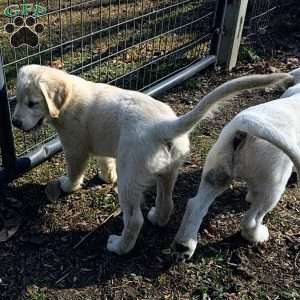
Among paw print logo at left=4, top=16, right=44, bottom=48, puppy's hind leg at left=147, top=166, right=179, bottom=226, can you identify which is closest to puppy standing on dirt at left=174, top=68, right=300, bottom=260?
puppy's hind leg at left=147, top=166, right=179, bottom=226

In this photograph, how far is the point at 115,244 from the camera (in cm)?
318

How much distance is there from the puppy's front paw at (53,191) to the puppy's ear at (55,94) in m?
0.72

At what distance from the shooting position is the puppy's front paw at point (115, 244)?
10.4ft

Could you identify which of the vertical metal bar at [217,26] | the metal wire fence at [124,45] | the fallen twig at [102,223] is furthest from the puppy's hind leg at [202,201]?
the vertical metal bar at [217,26]

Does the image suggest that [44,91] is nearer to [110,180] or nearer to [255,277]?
[110,180]

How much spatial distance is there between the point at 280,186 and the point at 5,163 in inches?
81.6

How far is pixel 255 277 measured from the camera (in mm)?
3125

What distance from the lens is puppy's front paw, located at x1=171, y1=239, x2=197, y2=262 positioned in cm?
309

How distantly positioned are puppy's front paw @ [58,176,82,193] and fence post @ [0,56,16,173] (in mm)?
409

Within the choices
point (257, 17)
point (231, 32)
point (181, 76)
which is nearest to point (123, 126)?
point (181, 76)

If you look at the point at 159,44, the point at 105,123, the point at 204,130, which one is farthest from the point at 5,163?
the point at 159,44

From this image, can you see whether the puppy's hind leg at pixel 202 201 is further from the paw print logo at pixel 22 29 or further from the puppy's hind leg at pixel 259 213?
the paw print logo at pixel 22 29

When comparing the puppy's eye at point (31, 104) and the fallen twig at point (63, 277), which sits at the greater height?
the puppy's eye at point (31, 104)

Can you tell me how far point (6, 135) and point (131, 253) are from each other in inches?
51.5
